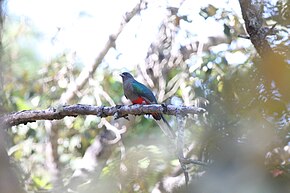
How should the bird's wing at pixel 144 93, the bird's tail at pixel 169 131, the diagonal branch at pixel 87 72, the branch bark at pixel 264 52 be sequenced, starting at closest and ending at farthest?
1. the branch bark at pixel 264 52
2. the bird's tail at pixel 169 131
3. the bird's wing at pixel 144 93
4. the diagonal branch at pixel 87 72

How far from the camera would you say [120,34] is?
6336mm

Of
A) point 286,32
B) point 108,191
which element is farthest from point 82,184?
point 286,32

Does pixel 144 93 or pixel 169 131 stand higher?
pixel 144 93

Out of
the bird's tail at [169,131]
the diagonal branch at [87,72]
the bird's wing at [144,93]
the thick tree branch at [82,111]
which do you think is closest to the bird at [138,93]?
the bird's wing at [144,93]

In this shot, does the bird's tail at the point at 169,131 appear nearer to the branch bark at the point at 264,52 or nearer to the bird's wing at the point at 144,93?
the bird's wing at the point at 144,93

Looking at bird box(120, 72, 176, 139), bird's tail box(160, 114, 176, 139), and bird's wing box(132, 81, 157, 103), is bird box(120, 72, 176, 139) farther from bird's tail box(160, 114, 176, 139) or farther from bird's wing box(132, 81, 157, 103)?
bird's tail box(160, 114, 176, 139)

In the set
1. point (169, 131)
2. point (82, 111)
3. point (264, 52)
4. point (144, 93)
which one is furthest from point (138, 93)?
point (264, 52)

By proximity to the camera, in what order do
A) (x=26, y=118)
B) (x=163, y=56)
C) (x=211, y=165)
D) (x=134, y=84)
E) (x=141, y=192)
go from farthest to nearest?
1. (x=163, y=56)
2. (x=134, y=84)
3. (x=141, y=192)
4. (x=211, y=165)
5. (x=26, y=118)

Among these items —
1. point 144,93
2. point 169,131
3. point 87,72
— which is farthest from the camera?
point 87,72

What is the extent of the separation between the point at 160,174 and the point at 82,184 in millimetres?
922

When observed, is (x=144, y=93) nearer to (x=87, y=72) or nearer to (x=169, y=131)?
(x=169, y=131)

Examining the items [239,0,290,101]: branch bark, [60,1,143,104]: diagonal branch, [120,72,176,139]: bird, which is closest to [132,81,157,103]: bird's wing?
[120,72,176,139]: bird

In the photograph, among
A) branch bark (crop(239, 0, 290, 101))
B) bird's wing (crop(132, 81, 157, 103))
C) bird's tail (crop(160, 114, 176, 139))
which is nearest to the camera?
branch bark (crop(239, 0, 290, 101))

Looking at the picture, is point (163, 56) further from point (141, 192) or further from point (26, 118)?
point (26, 118)
